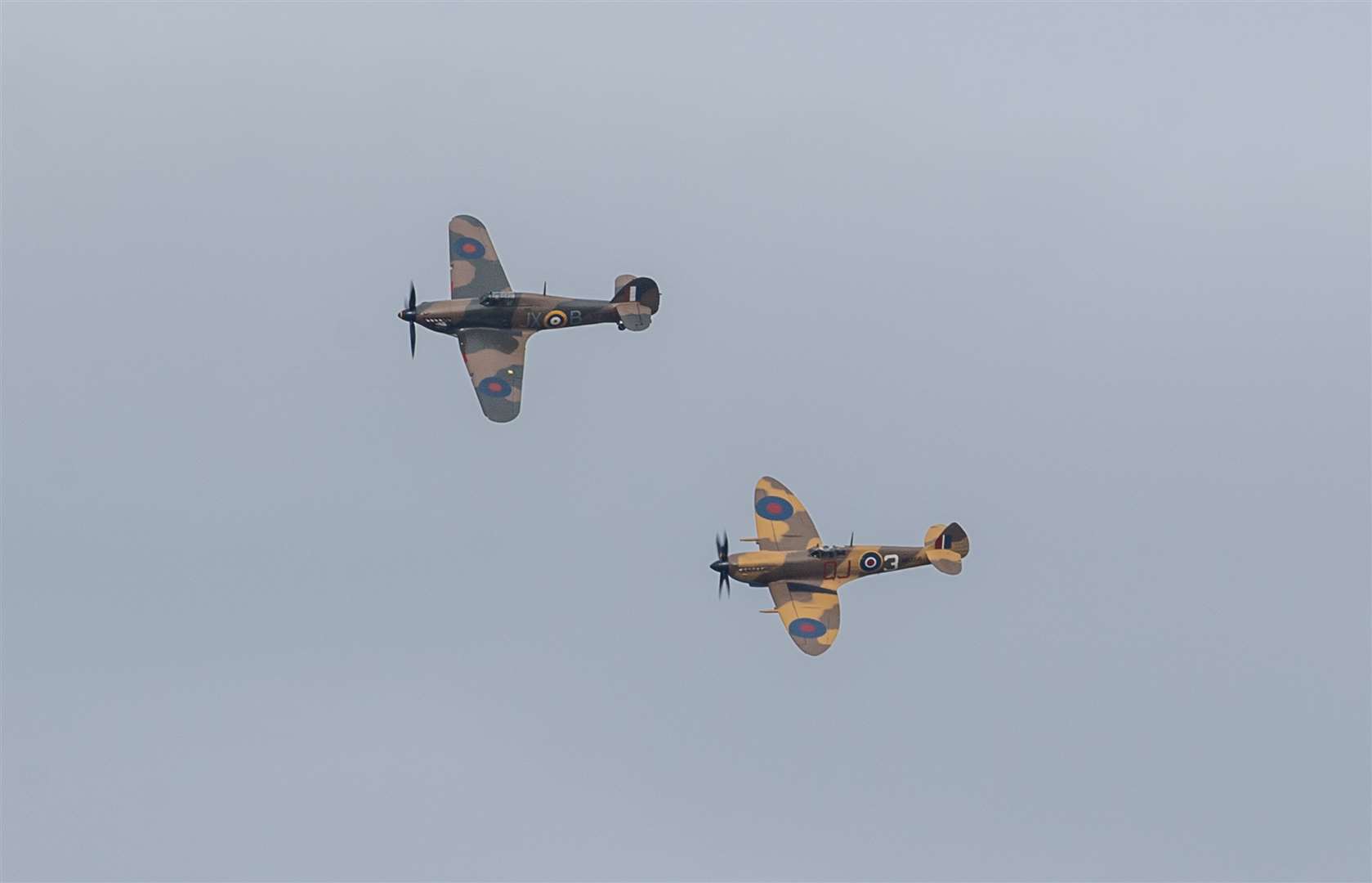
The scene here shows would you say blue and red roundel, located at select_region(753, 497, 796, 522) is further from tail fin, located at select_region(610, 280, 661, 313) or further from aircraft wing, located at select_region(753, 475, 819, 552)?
tail fin, located at select_region(610, 280, 661, 313)

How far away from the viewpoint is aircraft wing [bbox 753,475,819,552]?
9688cm

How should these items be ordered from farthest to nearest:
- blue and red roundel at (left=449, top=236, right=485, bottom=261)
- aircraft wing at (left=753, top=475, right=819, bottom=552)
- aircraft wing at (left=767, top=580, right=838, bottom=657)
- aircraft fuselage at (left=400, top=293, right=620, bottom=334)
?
blue and red roundel at (left=449, top=236, right=485, bottom=261)
aircraft fuselage at (left=400, top=293, right=620, bottom=334)
aircraft wing at (left=753, top=475, right=819, bottom=552)
aircraft wing at (left=767, top=580, right=838, bottom=657)

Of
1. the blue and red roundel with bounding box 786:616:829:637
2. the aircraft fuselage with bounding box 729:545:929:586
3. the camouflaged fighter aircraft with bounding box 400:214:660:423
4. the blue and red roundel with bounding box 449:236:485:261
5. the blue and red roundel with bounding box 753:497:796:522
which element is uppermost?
the blue and red roundel with bounding box 449:236:485:261

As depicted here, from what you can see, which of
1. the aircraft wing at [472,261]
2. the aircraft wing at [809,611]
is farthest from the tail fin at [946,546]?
the aircraft wing at [472,261]

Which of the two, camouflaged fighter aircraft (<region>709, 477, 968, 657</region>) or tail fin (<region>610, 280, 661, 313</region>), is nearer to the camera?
camouflaged fighter aircraft (<region>709, 477, 968, 657</region>)

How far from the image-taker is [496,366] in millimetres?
99000

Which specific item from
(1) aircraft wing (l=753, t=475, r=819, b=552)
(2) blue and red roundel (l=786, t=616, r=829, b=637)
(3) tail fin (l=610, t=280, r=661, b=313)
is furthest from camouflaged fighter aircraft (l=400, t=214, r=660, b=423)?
(2) blue and red roundel (l=786, t=616, r=829, b=637)

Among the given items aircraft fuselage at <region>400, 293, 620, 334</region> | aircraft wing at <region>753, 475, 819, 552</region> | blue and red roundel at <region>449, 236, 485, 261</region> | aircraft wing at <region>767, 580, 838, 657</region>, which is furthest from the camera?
blue and red roundel at <region>449, 236, 485, 261</region>

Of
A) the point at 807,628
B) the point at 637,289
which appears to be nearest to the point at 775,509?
the point at 807,628

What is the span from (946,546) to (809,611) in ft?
28.1

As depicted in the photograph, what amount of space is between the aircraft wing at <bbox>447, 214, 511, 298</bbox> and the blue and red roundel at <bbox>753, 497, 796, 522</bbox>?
1853 cm

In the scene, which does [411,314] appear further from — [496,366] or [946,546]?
[946,546]

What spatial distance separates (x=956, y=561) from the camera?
97312 mm

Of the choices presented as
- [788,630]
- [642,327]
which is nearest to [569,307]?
[642,327]
